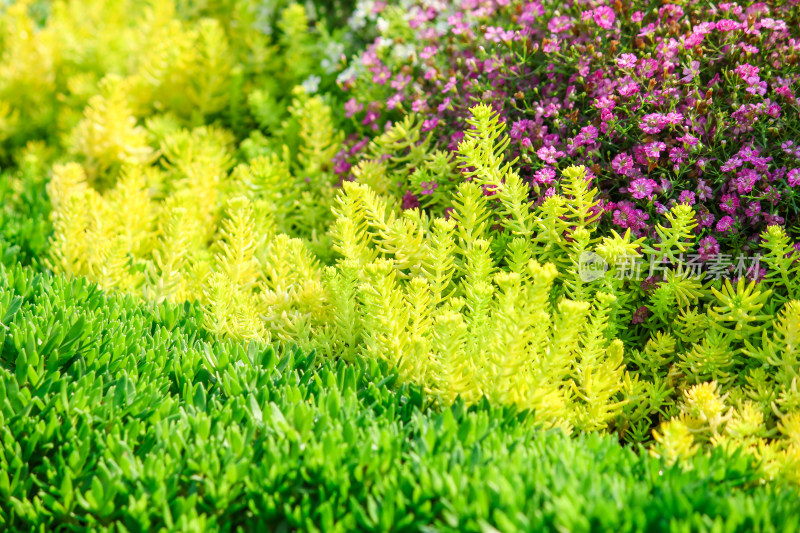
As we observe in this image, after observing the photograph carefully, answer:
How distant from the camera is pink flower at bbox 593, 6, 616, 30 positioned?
277cm

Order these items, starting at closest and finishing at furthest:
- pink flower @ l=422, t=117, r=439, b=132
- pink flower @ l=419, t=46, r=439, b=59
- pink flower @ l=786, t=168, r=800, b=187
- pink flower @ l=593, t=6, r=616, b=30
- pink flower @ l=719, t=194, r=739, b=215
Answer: pink flower @ l=786, t=168, r=800, b=187 < pink flower @ l=719, t=194, r=739, b=215 < pink flower @ l=593, t=6, r=616, b=30 < pink flower @ l=422, t=117, r=439, b=132 < pink flower @ l=419, t=46, r=439, b=59

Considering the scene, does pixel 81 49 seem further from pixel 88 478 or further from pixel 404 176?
pixel 88 478

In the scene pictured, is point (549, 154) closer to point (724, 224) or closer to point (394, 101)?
point (724, 224)

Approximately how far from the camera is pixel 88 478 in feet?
6.14

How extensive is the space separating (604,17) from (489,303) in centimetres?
131

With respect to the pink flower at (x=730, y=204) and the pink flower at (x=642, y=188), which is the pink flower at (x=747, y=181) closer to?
the pink flower at (x=730, y=204)

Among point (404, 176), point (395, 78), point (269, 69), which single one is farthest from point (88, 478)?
point (269, 69)

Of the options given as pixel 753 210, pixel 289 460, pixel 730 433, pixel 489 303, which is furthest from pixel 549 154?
pixel 289 460

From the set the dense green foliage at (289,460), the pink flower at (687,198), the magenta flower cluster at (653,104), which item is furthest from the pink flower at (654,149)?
the dense green foliage at (289,460)

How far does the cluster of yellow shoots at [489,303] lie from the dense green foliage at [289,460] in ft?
0.63

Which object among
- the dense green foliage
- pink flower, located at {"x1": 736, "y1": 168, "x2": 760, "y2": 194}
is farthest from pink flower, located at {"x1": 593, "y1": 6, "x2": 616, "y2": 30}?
the dense green foliage

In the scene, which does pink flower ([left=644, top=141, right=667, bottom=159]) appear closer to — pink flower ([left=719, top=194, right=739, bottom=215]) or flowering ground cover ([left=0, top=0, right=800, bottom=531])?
flowering ground cover ([left=0, top=0, right=800, bottom=531])

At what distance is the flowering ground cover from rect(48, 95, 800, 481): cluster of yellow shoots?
1cm

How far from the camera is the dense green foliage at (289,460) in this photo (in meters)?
1.64
